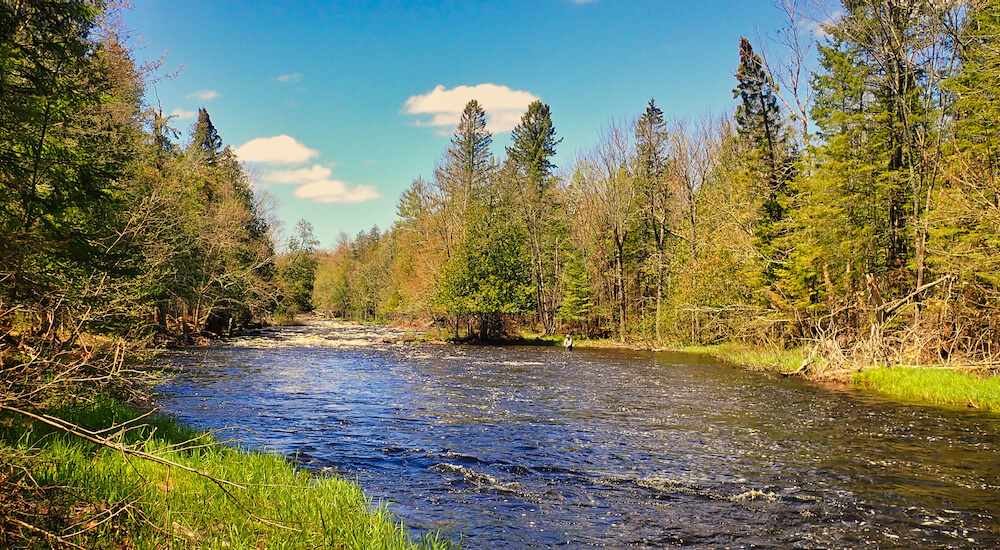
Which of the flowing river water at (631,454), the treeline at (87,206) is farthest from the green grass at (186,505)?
→ the treeline at (87,206)

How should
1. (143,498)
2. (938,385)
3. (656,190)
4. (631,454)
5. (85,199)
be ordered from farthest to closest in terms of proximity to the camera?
(656,190) < (938,385) < (85,199) < (631,454) < (143,498)

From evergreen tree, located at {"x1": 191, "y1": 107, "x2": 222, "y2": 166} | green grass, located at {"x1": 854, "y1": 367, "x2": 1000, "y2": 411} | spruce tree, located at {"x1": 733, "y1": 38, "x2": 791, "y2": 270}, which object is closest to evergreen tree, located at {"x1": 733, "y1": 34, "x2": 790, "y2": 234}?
spruce tree, located at {"x1": 733, "y1": 38, "x2": 791, "y2": 270}

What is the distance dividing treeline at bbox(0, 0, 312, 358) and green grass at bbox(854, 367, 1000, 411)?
21624 millimetres

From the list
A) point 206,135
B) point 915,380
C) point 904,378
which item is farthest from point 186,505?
point 206,135

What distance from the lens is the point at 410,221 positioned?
231 ft

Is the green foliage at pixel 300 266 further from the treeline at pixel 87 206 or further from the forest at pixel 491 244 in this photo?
the treeline at pixel 87 206

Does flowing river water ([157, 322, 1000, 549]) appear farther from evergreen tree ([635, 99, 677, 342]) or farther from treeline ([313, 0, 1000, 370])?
evergreen tree ([635, 99, 677, 342])

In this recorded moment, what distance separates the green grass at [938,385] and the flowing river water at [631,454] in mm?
1229

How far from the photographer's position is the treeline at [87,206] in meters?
8.62

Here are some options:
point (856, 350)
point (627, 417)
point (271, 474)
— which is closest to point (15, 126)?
point (271, 474)

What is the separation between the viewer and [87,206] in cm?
1389

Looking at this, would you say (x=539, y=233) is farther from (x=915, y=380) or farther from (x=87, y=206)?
(x=87, y=206)

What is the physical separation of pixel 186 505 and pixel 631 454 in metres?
8.46

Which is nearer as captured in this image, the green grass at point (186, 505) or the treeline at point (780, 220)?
the green grass at point (186, 505)
